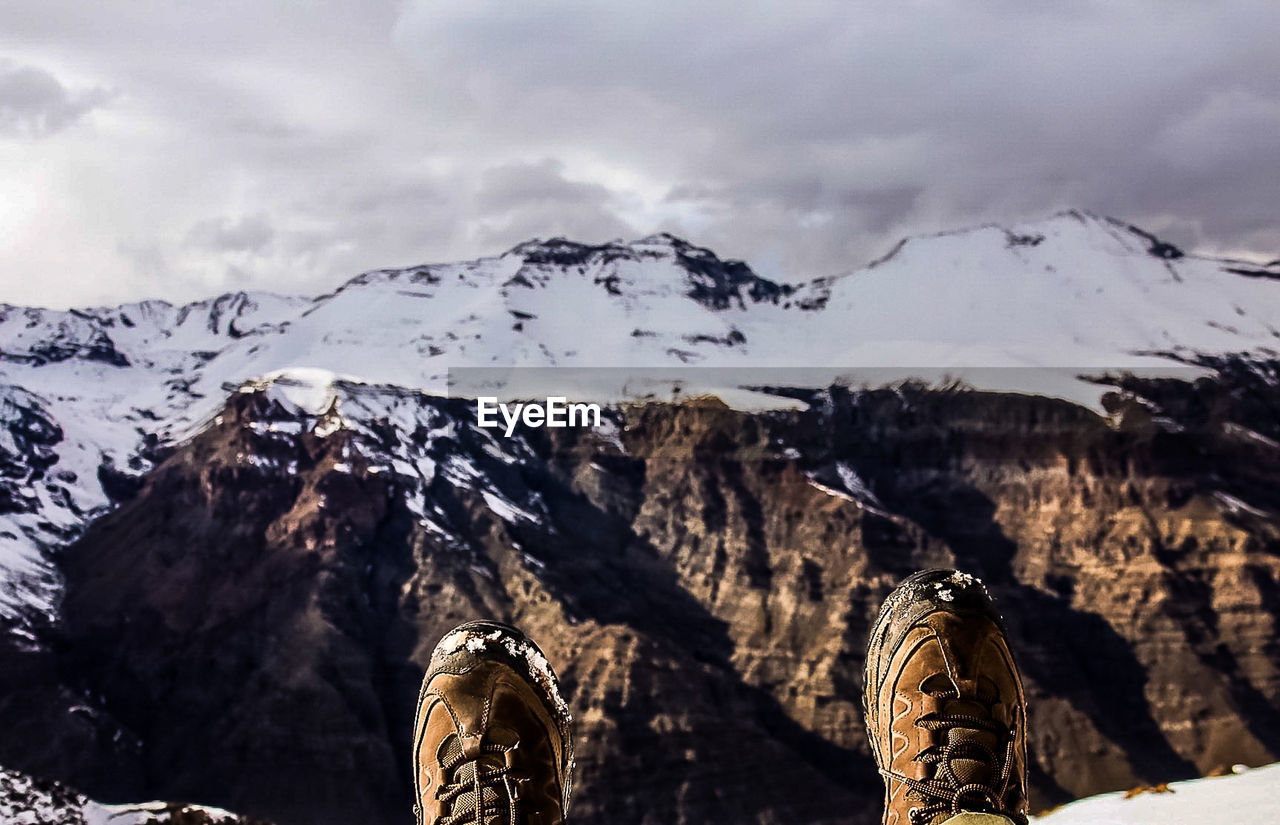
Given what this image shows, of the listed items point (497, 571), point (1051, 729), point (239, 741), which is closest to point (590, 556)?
point (497, 571)

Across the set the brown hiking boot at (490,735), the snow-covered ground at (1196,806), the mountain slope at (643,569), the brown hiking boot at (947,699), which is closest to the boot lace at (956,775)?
the brown hiking boot at (947,699)

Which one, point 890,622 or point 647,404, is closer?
point 890,622

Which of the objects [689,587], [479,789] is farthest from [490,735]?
[689,587]

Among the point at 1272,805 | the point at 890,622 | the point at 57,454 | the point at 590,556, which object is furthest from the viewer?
the point at 57,454

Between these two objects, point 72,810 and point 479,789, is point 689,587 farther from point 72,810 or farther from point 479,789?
point 479,789

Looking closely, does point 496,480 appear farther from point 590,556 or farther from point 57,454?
point 57,454

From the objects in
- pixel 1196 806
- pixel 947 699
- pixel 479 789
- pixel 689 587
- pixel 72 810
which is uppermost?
pixel 947 699

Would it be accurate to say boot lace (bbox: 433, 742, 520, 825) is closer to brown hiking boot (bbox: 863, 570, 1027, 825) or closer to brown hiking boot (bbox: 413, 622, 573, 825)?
brown hiking boot (bbox: 413, 622, 573, 825)
